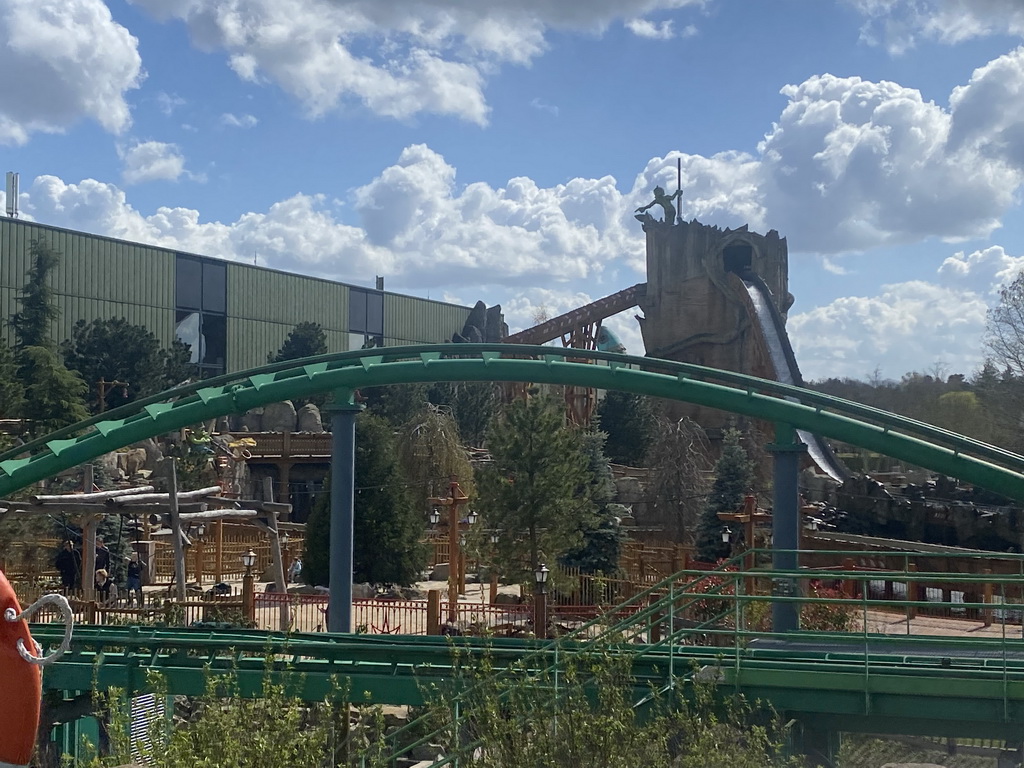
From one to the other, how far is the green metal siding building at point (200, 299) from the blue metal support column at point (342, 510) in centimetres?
3155

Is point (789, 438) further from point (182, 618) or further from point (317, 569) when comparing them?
point (317, 569)

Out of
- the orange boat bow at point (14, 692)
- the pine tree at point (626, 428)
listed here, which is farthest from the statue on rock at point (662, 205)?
the orange boat bow at point (14, 692)

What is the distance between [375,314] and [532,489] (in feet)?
130

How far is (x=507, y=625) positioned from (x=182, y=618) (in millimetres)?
5036

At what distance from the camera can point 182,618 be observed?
16.5m

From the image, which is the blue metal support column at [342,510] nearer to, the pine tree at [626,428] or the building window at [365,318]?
the pine tree at [626,428]

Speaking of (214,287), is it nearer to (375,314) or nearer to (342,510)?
(375,314)

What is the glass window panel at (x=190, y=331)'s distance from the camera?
5000 cm

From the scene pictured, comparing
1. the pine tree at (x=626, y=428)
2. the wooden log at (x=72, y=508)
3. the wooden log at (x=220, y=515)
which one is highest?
the pine tree at (x=626, y=428)

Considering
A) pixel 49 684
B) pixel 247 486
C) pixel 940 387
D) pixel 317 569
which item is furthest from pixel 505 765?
pixel 940 387

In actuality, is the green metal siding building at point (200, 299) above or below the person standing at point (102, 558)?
above

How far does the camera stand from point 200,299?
5112cm

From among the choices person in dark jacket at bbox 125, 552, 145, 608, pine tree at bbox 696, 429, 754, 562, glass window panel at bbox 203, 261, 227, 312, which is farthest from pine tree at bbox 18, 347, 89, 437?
pine tree at bbox 696, 429, 754, 562

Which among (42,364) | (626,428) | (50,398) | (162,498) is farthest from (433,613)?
(626,428)
